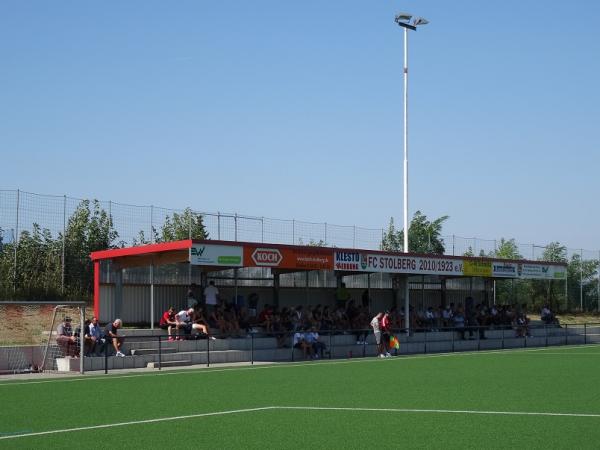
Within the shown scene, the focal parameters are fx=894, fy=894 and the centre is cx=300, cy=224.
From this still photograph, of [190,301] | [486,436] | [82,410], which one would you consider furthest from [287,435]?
[190,301]

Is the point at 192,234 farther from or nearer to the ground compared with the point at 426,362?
farther from the ground

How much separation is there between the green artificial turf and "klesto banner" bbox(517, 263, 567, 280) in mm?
19472

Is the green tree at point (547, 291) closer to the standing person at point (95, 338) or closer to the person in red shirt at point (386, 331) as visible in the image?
the person in red shirt at point (386, 331)

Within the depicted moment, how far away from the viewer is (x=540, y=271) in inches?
1790

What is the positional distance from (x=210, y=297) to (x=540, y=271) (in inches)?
822

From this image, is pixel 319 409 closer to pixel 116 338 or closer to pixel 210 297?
pixel 116 338

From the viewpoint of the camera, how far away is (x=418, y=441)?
10.6 meters

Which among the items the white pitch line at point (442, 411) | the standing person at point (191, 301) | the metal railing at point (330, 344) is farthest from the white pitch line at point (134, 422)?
the standing person at point (191, 301)

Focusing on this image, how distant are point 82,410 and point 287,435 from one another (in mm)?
4707

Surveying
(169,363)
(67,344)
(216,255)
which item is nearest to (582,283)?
(216,255)

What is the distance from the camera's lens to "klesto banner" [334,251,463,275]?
115 ft

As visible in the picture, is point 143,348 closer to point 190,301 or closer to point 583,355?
point 190,301

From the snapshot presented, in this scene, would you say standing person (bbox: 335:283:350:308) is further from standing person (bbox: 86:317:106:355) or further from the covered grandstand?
standing person (bbox: 86:317:106:355)

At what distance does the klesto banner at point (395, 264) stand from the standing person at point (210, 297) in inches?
208
